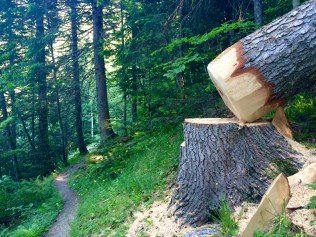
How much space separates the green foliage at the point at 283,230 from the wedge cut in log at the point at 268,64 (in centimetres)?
158

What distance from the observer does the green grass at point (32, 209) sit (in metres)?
8.46

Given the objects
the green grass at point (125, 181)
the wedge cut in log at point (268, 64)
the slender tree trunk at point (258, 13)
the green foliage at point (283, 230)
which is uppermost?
the slender tree trunk at point (258, 13)

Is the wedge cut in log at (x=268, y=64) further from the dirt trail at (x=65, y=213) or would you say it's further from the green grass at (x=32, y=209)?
the green grass at (x=32, y=209)

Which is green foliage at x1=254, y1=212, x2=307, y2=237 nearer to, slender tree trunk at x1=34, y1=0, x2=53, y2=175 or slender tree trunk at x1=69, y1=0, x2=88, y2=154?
slender tree trunk at x1=69, y1=0, x2=88, y2=154

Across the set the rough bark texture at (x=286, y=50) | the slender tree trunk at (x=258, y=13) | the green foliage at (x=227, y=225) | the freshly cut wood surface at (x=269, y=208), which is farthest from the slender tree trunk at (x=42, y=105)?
the freshly cut wood surface at (x=269, y=208)

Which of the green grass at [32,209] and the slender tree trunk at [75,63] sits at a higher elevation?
the slender tree trunk at [75,63]

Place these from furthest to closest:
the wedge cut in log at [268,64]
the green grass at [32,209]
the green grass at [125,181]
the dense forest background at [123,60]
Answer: the green grass at [32,209] → the dense forest background at [123,60] → the green grass at [125,181] → the wedge cut in log at [268,64]

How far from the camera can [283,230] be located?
3436 mm

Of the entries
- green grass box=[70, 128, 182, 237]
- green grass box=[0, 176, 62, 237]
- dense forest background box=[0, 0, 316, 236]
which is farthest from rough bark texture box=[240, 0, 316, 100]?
green grass box=[0, 176, 62, 237]

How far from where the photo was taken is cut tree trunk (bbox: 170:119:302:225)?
452 cm

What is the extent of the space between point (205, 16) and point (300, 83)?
5048 millimetres

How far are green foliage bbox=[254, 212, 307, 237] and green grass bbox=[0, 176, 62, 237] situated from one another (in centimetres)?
643

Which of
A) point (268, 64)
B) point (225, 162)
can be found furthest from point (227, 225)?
point (268, 64)

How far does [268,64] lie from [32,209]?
9.11 metres
